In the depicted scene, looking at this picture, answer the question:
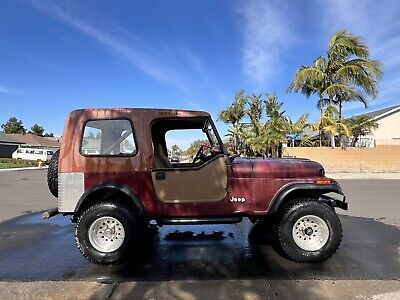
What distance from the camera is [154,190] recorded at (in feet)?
17.7

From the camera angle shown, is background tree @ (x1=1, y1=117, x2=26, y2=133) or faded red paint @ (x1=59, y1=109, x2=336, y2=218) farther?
background tree @ (x1=1, y1=117, x2=26, y2=133)

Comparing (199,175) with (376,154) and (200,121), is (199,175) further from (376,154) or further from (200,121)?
(376,154)

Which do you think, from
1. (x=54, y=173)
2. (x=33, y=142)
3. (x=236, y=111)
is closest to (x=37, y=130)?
(x=33, y=142)

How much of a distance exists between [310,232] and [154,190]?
2.32 meters

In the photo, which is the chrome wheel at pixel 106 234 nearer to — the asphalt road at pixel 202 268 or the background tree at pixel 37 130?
the asphalt road at pixel 202 268

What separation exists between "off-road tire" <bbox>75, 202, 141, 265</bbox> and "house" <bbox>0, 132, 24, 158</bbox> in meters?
54.8

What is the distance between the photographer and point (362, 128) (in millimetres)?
28453

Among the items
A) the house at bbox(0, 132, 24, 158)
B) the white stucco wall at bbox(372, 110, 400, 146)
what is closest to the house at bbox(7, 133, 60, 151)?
the house at bbox(0, 132, 24, 158)

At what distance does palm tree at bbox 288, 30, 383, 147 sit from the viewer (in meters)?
25.1

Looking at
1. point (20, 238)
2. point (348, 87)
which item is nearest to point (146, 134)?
point (20, 238)

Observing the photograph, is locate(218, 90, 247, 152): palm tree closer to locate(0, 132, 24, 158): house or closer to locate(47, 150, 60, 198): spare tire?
locate(0, 132, 24, 158): house

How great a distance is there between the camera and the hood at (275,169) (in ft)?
17.9

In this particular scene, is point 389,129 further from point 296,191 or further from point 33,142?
point 33,142

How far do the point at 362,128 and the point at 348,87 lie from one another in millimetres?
4775
